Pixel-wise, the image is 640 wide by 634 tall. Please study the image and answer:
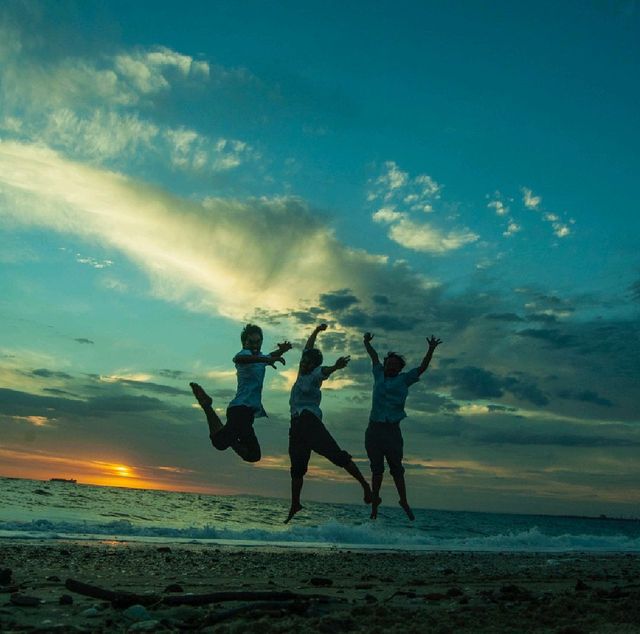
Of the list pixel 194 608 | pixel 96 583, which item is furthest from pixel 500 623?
pixel 96 583

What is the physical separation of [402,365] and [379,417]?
1062 mm

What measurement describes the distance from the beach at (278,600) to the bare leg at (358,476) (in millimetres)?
2136

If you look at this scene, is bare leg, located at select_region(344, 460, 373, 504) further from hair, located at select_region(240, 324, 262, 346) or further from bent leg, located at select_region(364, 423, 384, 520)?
hair, located at select_region(240, 324, 262, 346)

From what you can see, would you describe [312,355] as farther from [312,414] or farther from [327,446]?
[327,446]

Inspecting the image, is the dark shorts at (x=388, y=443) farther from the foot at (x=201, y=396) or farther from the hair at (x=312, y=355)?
the foot at (x=201, y=396)

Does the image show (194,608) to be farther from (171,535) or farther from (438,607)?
(171,535)

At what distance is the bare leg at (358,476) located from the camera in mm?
10891

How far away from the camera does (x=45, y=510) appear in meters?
27.5

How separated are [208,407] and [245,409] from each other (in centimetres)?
85

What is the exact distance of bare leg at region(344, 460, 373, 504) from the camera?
1089 cm

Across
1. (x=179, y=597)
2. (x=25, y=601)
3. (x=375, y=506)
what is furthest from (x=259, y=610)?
(x=375, y=506)

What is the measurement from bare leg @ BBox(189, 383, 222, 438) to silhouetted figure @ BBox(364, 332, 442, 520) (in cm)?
296

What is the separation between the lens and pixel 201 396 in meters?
10.9

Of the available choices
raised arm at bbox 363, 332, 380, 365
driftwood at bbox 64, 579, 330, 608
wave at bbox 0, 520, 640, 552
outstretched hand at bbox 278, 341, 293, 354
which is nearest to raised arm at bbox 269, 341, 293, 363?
outstretched hand at bbox 278, 341, 293, 354
